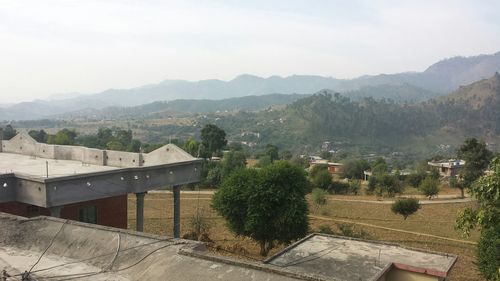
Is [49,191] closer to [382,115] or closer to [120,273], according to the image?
[120,273]

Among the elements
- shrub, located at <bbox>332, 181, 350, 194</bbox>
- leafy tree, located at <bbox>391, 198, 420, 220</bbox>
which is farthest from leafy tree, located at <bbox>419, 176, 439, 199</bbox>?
leafy tree, located at <bbox>391, 198, 420, 220</bbox>

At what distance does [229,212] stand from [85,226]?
48.7 feet

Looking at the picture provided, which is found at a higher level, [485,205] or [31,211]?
[485,205]

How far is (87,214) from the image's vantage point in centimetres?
1984

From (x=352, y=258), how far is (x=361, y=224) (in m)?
20.4

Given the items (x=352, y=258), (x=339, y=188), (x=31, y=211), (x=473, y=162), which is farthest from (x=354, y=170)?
(x=31, y=211)

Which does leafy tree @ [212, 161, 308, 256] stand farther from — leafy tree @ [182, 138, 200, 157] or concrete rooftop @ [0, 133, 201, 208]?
leafy tree @ [182, 138, 200, 157]

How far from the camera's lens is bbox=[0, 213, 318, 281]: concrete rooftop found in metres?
8.30

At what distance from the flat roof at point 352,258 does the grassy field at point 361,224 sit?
6551 millimetres

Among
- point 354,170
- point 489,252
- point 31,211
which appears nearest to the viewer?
point 31,211

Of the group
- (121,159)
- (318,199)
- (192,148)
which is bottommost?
(318,199)

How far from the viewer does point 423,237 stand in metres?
32.6

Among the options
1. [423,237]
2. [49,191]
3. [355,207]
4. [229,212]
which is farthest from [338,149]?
[49,191]

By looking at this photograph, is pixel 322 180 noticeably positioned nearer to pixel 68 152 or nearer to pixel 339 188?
pixel 339 188
